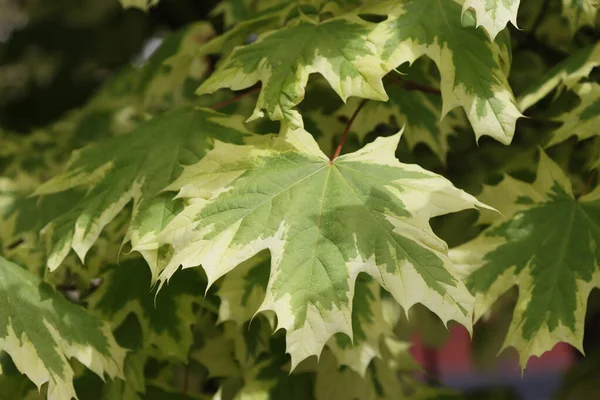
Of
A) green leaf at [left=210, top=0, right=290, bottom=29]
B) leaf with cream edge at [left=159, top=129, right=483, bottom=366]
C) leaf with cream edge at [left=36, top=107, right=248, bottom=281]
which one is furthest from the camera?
green leaf at [left=210, top=0, right=290, bottom=29]

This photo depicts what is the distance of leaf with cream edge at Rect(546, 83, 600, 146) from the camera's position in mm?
934

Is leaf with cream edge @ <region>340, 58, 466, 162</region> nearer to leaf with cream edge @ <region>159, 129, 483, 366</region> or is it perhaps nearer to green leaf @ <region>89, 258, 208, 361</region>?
leaf with cream edge @ <region>159, 129, 483, 366</region>

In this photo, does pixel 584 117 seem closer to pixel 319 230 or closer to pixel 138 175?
pixel 319 230

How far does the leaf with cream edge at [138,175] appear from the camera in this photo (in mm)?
880

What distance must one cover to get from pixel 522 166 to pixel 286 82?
0.51 metres

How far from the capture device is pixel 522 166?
3.86ft

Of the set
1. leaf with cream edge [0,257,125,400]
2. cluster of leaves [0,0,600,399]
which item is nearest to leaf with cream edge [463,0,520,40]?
cluster of leaves [0,0,600,399]

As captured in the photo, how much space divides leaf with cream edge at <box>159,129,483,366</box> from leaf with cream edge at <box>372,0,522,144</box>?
107 millimetres

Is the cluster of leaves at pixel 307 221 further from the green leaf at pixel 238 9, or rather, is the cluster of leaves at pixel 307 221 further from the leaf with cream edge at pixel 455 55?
the green leaf at pixel 238 9

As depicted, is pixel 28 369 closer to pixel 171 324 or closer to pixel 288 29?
pixel 171 324

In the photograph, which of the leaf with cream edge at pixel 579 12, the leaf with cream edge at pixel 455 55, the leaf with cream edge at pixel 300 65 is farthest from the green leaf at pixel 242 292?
the leaf with cream edge at pixel 579 12

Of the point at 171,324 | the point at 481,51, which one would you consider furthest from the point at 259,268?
the point at 481,51

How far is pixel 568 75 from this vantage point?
0.97 m

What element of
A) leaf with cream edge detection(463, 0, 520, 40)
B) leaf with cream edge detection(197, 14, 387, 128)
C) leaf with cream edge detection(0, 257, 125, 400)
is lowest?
leaf with cream edge detection(0, 257, 125, 400)
